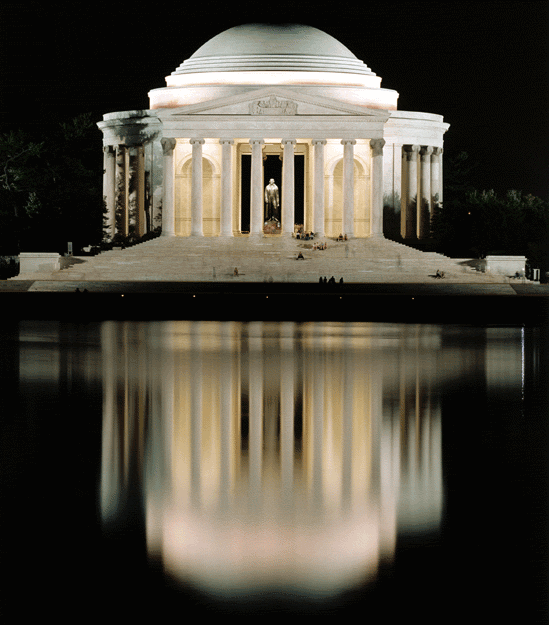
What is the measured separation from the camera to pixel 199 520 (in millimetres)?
14383

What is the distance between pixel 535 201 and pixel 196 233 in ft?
115

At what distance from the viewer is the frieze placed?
4572 inches

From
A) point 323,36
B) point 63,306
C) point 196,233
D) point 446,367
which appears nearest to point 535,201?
point 323,36

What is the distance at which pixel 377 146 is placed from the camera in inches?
4621

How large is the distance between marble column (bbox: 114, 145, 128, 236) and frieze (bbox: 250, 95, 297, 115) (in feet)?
54.7

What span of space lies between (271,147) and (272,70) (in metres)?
8.03

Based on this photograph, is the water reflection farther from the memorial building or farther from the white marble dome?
the white marble dome

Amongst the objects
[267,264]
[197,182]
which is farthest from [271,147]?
[267,264]

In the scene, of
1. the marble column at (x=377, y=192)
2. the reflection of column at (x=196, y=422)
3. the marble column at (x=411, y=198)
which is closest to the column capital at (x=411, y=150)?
the marble column at (x=411, y=198)

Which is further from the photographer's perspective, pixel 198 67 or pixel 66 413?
pixel 198 67

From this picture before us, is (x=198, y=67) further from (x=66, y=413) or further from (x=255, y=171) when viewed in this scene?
(x=66, y=413)

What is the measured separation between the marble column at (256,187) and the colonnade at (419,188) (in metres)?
15.9

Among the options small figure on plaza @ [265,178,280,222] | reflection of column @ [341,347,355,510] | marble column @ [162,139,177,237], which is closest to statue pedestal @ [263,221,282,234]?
small figure on plaza @ [265,178,280,222]

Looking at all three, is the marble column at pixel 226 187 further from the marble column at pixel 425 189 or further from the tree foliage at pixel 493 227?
the marble column at pixel 425 189
